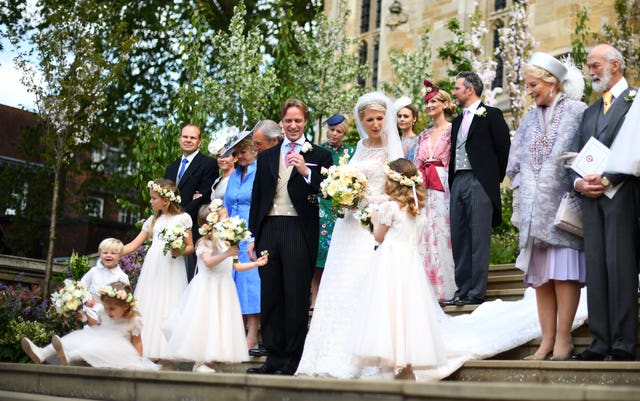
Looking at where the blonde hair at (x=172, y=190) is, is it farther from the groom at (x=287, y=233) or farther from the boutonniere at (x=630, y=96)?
the boutonniere at (x=630, y=96)

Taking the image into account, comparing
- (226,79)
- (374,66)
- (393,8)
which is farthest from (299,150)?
(374,66)

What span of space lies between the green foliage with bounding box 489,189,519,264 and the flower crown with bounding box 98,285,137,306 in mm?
8184

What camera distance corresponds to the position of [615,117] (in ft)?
25.2

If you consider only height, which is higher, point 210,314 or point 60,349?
point 210,314

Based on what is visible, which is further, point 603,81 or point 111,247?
point 111,247

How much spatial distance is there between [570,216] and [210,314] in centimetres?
330

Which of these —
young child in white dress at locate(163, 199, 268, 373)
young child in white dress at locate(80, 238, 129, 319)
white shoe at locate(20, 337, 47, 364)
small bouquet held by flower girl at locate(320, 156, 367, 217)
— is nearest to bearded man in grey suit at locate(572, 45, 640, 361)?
small bouquet held by flower girl at locate(320, 156, 367, 217)

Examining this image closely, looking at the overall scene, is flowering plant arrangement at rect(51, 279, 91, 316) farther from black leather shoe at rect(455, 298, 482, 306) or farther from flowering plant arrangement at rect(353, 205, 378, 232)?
black leather shoe at rect(455, 298, 482, 306)

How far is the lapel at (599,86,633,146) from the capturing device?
7.67 metres

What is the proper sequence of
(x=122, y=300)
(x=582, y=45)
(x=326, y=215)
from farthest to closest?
(x=582, y=45) → (x=326, y=215) → (x=122, y=300)

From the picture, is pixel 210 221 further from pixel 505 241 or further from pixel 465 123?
pixel 505 241

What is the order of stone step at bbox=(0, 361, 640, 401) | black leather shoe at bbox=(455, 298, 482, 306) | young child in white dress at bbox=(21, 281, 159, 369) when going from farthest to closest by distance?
black leather shoe at bbox=(455, 298, 482, 306) → young child in white dress at bbox=(21, 281, 159, 369) → stone step at bbox=(0, 361, 640, 401)

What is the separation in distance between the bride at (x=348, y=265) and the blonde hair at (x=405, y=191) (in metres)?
0.34

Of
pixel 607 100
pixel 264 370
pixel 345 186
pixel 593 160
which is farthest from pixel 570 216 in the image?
pixel 264 370
